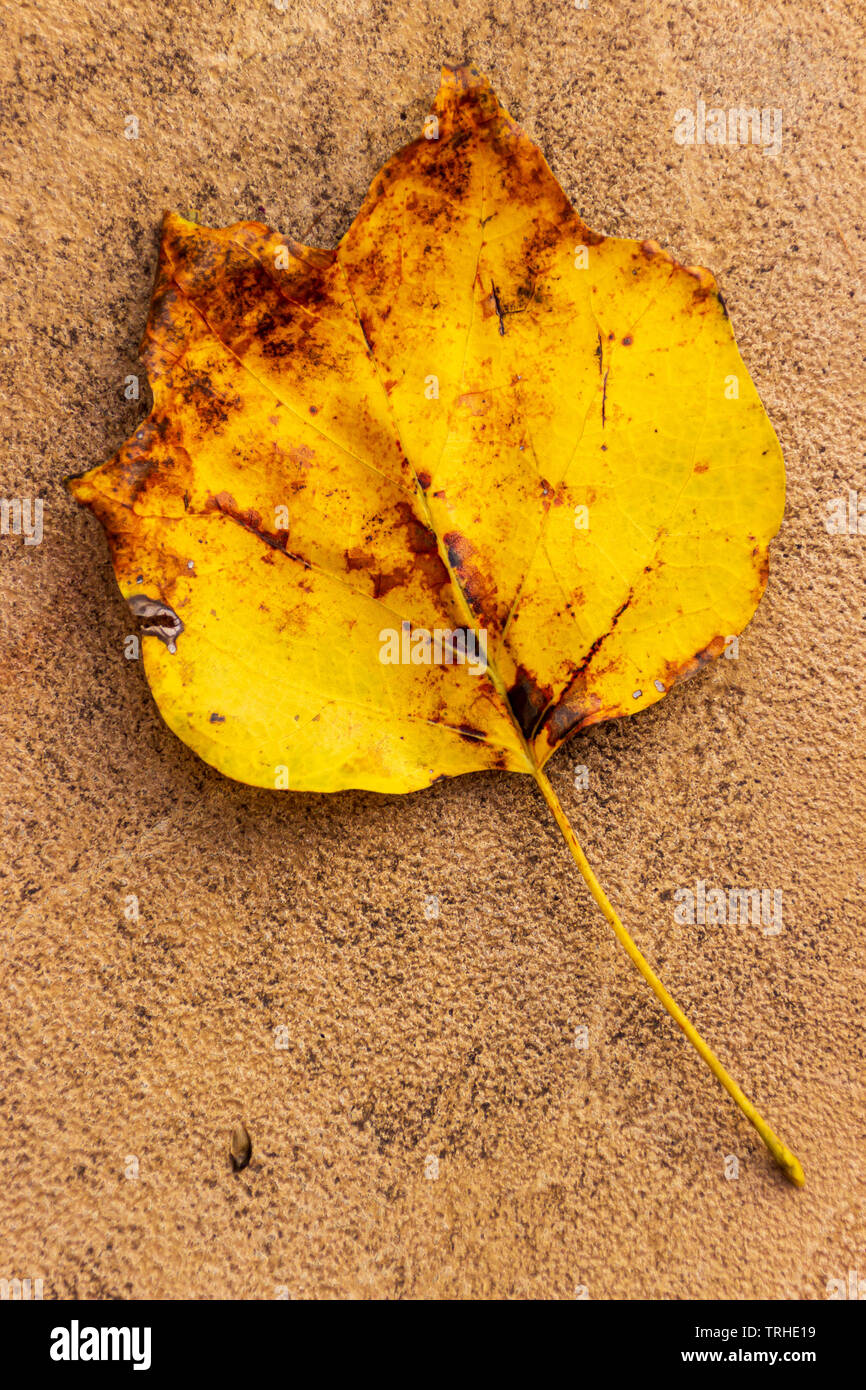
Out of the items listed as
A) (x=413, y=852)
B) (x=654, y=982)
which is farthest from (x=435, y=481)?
(x=654, y=982)

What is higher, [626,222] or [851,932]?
[626,222]

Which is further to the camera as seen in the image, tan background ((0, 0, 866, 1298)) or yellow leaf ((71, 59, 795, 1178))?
tan background ((0, 0, 866, 1298))

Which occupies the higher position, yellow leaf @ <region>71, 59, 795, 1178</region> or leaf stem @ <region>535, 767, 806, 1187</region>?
yellow leaf @ <region>71, 59, 795, 1178</region>
